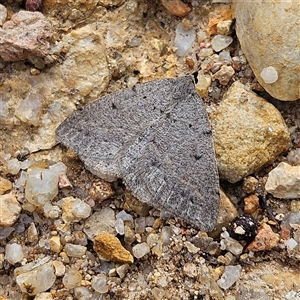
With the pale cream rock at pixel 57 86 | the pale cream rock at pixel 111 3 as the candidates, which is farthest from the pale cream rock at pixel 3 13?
the pale cream rock at pixel 111 3

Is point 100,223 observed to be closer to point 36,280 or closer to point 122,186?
point 122,186

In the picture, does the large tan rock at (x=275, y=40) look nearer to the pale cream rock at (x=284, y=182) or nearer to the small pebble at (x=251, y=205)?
the pale cream rock at (x=284, y=182)

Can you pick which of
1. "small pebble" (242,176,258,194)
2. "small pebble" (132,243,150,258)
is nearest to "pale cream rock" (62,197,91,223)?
"small pebble" (132,243,150,258)

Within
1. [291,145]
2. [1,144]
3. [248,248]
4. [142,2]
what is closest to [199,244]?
[248,248]

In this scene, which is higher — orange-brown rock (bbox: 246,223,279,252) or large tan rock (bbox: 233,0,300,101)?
large tan rock (bbox: 233,0,300,101)

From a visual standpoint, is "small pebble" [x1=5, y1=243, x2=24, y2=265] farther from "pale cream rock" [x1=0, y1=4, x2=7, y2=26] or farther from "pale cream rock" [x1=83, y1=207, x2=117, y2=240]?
"pale cream rock" [x1=0, y1=4, x2=7, y2=26]

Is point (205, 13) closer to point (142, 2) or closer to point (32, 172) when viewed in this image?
point (142, 2)

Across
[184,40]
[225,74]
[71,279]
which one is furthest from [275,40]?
[71,279]
